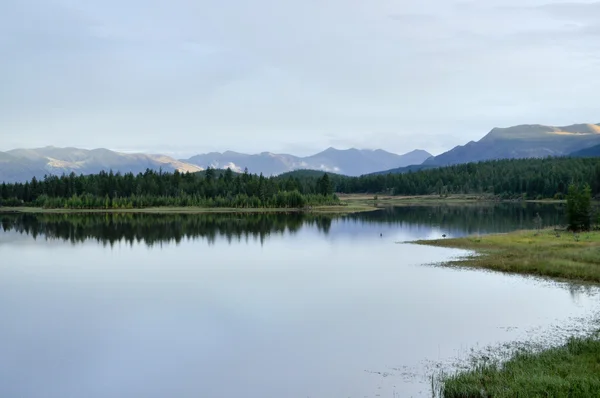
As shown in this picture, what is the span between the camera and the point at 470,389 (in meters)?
19.3

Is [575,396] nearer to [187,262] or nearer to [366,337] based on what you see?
[366,337]

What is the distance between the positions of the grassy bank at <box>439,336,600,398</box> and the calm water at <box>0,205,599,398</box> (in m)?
1.67

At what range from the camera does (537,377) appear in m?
19.2

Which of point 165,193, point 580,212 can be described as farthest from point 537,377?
point 165,193

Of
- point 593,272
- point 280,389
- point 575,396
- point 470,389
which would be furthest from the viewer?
point 593,272

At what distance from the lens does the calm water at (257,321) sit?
73.8 feet

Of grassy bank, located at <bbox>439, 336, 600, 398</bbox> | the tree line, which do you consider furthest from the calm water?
the tree line

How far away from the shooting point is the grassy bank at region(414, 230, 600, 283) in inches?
1738

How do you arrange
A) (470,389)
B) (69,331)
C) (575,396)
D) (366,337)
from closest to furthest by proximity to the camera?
(575,396) → (470,389) → (366,337) → (69,331)

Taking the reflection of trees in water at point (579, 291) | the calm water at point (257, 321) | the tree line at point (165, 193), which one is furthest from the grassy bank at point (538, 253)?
the tree line at point (165, 193)

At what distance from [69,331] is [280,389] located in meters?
14.8

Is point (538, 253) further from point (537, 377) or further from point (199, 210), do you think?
point (199, 210)

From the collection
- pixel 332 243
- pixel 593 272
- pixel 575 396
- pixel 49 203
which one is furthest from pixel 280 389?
pixel 49 203

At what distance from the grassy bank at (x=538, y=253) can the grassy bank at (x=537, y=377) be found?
21.7 m
